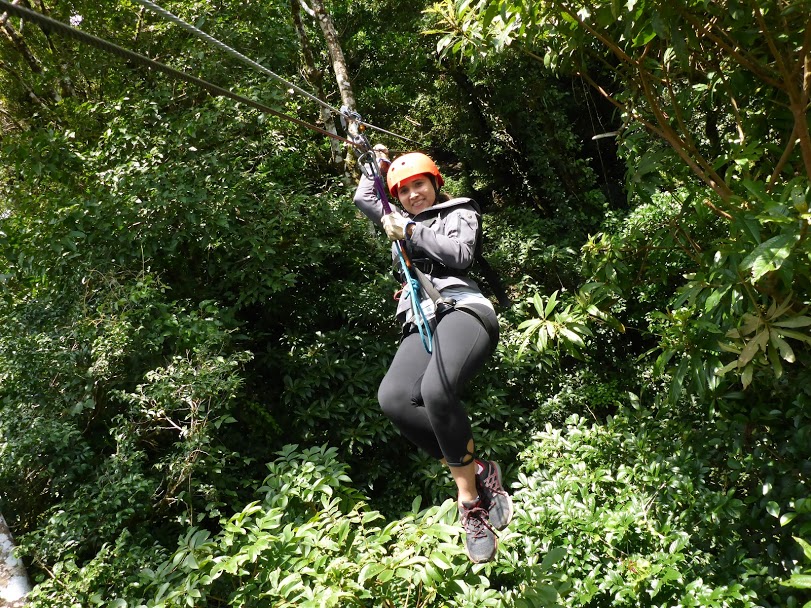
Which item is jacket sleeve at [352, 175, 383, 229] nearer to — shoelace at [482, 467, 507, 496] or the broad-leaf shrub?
shoelace at [482, 467, 507, 496]

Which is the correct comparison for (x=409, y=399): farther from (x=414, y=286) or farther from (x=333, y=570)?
(x=333, y=570)

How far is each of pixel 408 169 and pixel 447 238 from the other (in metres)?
0.41

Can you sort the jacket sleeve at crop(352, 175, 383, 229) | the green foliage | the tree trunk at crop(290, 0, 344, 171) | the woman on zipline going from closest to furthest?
the woman on zipline → the green foliage → the jacket sleeve at crop(352, 175, 383, 229) → the tree trunk at crop(290, 0, 344, 171)

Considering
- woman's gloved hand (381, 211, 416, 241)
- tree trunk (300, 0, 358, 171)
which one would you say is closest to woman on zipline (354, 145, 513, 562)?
woman's gloved hand (381, 211, 416, 241)

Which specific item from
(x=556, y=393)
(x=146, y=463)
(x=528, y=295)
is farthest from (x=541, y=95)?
(x=146, y=463)

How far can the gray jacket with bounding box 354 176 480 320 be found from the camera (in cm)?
218

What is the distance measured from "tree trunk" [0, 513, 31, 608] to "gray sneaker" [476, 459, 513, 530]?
6.44 feet

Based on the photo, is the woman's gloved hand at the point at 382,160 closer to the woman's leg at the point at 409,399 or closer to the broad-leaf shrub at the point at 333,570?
the woman's leg at the point at 409,399

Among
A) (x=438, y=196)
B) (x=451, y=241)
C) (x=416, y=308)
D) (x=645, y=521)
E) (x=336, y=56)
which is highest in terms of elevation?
(x=336, y=56)

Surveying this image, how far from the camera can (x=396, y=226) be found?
2.25 m

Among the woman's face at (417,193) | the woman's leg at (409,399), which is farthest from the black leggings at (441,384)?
the woman's face at (417,193)

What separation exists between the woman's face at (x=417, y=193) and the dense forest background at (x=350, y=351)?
0.70 metres

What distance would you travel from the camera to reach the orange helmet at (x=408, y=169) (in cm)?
242

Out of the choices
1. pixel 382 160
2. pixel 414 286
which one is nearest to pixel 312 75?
pixel 382 160
